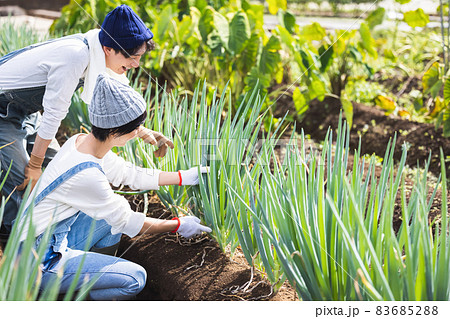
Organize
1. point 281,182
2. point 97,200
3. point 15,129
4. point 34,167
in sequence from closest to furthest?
point 281,182 → point 97,200 → point 34,167 → point 15,129

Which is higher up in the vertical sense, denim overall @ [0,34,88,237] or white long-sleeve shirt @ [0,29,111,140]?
white long-sleeve shirt @ [0,29,111,140]

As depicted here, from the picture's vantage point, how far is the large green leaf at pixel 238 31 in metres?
3.33

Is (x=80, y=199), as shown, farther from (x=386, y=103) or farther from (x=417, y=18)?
(x=417, y=18)

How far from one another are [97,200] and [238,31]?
6.50 ft

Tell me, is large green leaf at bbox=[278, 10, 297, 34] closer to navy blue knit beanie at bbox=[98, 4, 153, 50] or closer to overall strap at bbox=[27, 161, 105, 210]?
navy blue knit beanie at bbox=[98, 4, 153, 50]

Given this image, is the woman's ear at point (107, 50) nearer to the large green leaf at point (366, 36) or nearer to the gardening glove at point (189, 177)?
the gardening glove at point (189, 177)

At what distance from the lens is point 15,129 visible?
2.16m

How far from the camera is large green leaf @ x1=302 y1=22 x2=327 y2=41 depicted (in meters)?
3.74

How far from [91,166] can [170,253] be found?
50 centimetres

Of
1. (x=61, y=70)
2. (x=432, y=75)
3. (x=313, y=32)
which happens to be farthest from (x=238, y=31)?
(x=61, y=70)

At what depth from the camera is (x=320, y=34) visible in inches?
149

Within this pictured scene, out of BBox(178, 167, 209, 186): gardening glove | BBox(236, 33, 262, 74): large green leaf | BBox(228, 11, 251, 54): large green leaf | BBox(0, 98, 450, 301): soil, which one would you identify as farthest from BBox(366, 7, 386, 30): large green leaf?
BBox(178, 167, 209, 186): gardening glove

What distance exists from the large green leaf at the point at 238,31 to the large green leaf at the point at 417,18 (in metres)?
1.18

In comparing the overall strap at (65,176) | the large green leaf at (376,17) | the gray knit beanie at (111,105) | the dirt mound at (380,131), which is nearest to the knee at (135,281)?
the overall strap at (65,176)
